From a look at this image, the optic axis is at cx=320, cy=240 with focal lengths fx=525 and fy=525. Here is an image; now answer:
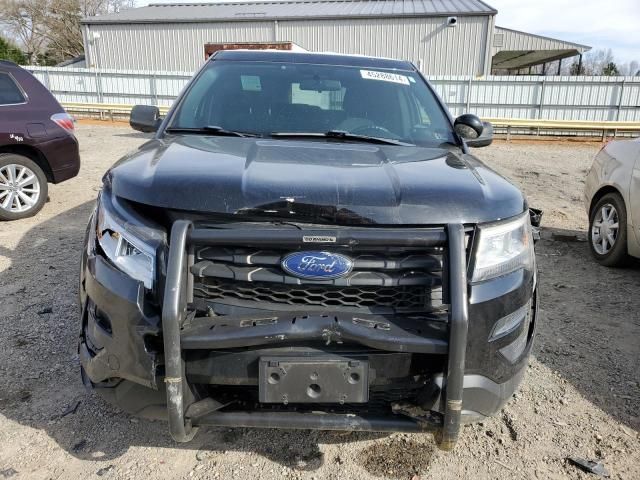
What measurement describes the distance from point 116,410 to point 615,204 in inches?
180

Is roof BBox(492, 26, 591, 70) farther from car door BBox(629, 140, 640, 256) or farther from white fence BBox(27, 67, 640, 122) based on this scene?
car door BBox(629, 140, 640, 256)

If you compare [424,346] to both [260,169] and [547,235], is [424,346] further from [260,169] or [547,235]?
[547,235]

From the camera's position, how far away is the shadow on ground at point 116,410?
2.45 meters

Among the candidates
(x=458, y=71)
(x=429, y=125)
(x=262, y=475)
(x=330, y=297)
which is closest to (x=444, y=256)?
(x=330, y=297)

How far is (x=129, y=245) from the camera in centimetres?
192

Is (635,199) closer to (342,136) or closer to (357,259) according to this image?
(342,136)

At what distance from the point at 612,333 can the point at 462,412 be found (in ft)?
7.46

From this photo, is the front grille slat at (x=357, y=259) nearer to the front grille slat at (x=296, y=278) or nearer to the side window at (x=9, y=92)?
the front grille slat at (x=296, y=278)

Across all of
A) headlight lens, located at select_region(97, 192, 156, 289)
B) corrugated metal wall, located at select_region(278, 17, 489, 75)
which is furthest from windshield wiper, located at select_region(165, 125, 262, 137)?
corrugated metal wall, located at select_region(278, 17, 489, 75)

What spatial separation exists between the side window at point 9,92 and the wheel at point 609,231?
632 cm

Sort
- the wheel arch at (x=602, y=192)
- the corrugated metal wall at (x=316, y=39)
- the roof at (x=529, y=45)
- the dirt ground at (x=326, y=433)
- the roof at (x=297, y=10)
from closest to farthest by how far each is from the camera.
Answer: the dirt ground at (x=326, y=433)
the wheel arch at (x=602, y=192)
the corrugated metal wall at (x=316, y=39)
the roof at (x=297, y=10)
the roof at (x=529, y=45)

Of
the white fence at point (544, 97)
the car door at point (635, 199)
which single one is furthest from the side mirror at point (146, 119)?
the white fence at point (544, 97)

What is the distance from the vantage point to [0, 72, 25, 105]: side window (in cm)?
586

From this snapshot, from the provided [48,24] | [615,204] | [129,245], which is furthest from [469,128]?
[48,24]
